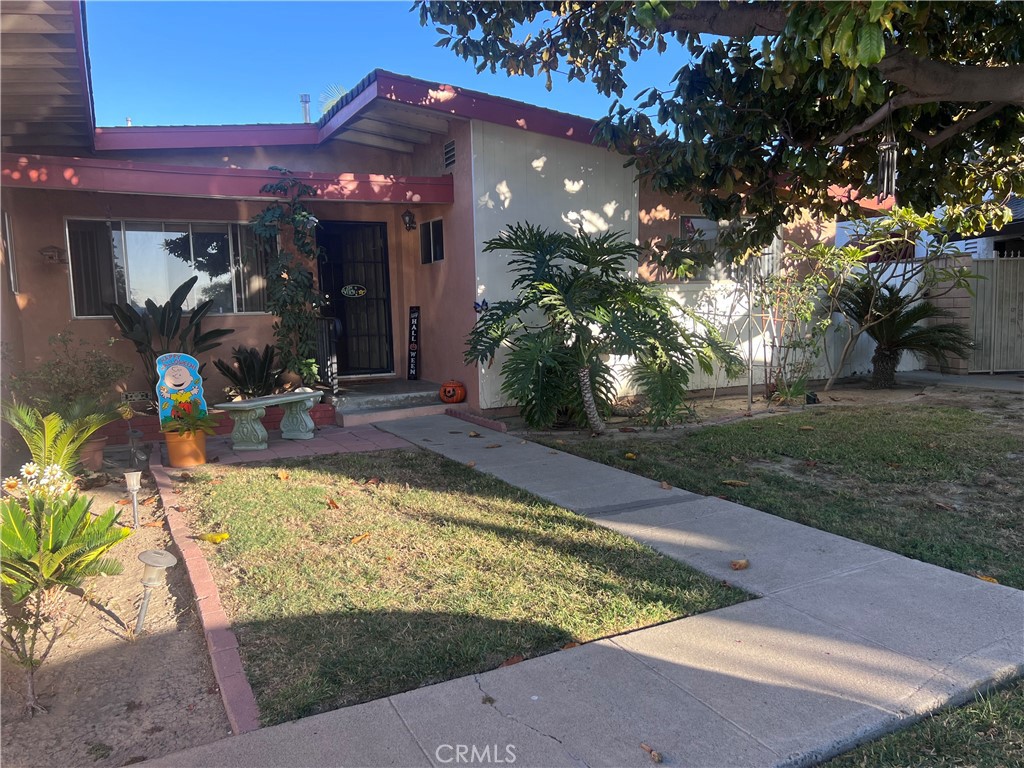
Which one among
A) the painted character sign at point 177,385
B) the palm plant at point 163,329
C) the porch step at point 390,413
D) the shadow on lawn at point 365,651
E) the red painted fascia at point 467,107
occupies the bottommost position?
the shadow on lawn at point 365,651

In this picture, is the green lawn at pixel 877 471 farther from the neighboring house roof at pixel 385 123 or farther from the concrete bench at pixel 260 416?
the neighboring house roof at pixel 385 123

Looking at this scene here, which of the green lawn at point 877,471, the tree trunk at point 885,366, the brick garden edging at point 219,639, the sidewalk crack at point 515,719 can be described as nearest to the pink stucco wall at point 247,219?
the green lawn at point 877,471

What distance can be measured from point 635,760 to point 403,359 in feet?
29.7

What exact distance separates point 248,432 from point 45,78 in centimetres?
386

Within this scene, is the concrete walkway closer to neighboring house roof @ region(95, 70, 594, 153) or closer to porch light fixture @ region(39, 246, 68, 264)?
neighboring house roof @ region(95, 70, 594, 153)

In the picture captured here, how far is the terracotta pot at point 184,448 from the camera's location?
6.96 metres

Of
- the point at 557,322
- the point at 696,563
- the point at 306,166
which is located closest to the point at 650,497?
the point at 696,563

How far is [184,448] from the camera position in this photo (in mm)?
7004

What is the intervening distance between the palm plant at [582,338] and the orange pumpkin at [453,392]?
4.40 ft

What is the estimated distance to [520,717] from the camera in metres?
2.76

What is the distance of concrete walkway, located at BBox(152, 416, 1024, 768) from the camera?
2576 millimetres

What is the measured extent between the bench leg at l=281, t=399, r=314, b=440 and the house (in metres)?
1.34

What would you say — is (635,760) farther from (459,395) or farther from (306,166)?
(306,166)

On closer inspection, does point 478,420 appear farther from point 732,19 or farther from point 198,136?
point 198,136
